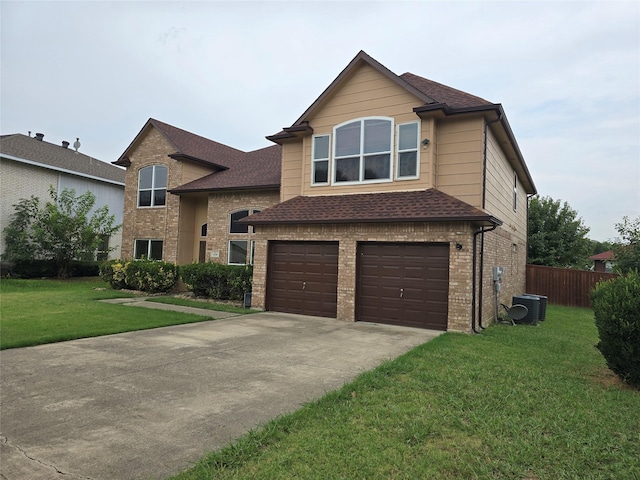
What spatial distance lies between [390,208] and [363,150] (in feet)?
7.93

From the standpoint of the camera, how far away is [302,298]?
40.9ft

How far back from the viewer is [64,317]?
1030 cm

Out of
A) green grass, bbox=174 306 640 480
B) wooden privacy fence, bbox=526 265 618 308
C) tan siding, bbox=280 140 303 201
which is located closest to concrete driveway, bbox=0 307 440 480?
green grass, bbox=174 306 640 480

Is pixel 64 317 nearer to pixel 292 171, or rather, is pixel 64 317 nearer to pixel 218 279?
pixel 218 279

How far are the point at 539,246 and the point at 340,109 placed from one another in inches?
806

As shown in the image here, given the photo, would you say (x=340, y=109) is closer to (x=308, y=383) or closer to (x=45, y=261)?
(x=308, y=383)

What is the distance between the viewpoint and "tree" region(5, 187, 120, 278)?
19.8 m

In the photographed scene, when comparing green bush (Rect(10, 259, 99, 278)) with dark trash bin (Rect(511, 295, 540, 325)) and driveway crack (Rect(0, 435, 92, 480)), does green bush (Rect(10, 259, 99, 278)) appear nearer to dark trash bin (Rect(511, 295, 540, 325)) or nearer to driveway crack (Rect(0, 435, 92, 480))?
driveway crack (Rect(0, 435, 92, 480))

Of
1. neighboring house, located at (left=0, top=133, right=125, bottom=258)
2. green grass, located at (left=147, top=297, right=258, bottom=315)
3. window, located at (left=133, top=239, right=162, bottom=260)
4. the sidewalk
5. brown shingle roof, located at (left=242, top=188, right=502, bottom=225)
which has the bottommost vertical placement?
the sidewalk

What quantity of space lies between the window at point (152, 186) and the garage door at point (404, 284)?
37.6 feet

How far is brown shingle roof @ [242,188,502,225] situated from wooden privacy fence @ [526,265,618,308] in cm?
1194

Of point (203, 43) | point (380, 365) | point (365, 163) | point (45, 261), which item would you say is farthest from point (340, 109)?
point (45, 261)

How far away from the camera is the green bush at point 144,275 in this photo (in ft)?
54.0

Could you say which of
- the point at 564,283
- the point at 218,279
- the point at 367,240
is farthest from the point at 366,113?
the point at 564,283
